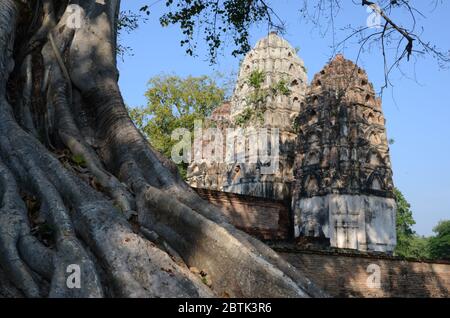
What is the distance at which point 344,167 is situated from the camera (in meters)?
21.0

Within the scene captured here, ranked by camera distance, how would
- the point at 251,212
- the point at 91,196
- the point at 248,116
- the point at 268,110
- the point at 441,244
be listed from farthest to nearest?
the point at 441,244
the point at 268,110
the point at 248,116
the point at 251,212
the point at 91,196

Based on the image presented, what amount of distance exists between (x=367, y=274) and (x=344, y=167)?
10.8 meters

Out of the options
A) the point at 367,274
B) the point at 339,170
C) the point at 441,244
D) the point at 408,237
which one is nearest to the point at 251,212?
the point at 367,274

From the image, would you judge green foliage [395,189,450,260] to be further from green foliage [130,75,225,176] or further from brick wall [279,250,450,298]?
brick wall [279,250,450,298]

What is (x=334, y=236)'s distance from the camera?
20719 millimetres

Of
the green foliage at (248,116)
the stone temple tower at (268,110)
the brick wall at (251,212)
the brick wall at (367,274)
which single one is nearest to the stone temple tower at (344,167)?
the stone temple tower at (268,110)

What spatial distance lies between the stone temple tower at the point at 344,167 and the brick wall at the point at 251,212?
5.23 metres

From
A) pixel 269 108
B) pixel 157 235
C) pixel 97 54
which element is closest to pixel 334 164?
pixel 269 108

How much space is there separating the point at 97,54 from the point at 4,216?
340cm

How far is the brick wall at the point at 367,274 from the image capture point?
9.71 metres

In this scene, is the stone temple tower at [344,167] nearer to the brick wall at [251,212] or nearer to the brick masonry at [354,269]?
the brick wall at [251,212]

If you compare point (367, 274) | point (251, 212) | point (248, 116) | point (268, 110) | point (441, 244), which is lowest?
point (367, 274)

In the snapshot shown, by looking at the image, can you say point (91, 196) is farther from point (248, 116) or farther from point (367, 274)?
point (248, 116)

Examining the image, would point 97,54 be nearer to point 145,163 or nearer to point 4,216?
point 145,163
